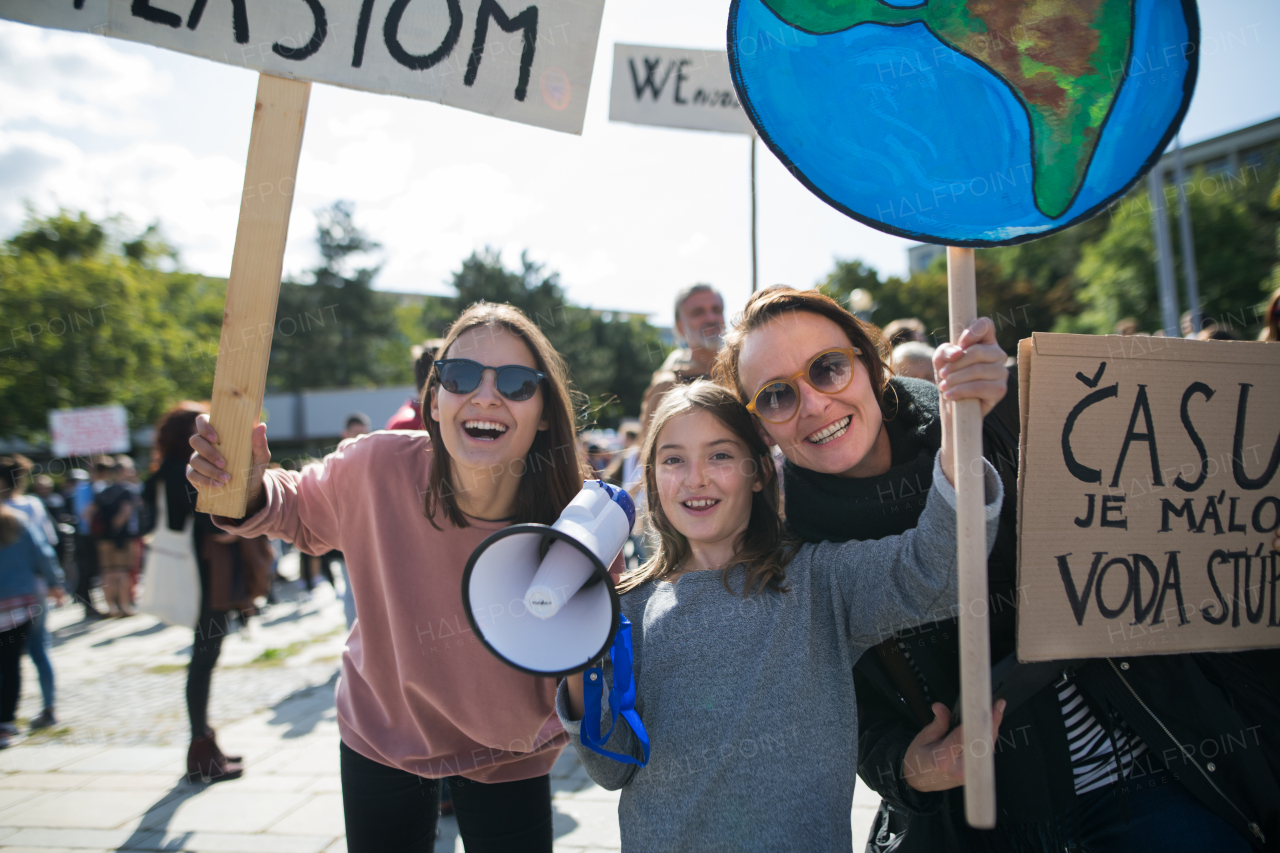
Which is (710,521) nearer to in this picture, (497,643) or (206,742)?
(497,643)

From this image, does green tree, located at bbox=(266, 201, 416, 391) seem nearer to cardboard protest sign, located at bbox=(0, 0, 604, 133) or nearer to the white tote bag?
the white tote bag

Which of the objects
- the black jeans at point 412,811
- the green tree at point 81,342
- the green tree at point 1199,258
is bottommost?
the black jeans at point 412,811

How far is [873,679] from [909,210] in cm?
100

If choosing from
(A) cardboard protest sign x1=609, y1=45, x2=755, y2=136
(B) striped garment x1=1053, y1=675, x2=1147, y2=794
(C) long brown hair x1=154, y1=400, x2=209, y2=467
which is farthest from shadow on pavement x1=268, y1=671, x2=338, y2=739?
(B) striped garment x1=1053, y1=675, x2=1147, y2=794

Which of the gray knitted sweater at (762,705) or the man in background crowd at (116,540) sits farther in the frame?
the man in background crowd at (116,540)

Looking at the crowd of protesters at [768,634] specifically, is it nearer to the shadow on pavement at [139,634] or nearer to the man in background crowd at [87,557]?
the shadow on pavement at [139,634]

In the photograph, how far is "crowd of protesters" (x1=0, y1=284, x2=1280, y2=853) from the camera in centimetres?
146

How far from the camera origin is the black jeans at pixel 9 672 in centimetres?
502

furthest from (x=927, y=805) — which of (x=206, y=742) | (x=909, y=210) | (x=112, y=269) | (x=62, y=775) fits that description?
(x=112, y=269)

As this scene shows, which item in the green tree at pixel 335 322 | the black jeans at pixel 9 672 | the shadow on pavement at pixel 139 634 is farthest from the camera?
the green tree at pixel 335 322

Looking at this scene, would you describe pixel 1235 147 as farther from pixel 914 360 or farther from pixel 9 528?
pixel 9 528

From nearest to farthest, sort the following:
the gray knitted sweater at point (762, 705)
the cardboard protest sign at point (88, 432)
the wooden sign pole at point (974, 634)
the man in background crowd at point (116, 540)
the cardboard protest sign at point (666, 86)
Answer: the wooden sign pole at point (974, 634), the gray knitted sweater at point (762, 705), the cardboard protest sign at point (666, 86), the man in background crowd at point (116, 540), the cardboard protest sign at point (88, 432)

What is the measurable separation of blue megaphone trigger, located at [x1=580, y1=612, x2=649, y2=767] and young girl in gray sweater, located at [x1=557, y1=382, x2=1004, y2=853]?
5cm

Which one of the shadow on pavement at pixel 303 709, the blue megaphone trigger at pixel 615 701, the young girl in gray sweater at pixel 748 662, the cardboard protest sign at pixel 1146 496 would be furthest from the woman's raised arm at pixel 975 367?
the shadow on pavement at pixel 303 709
